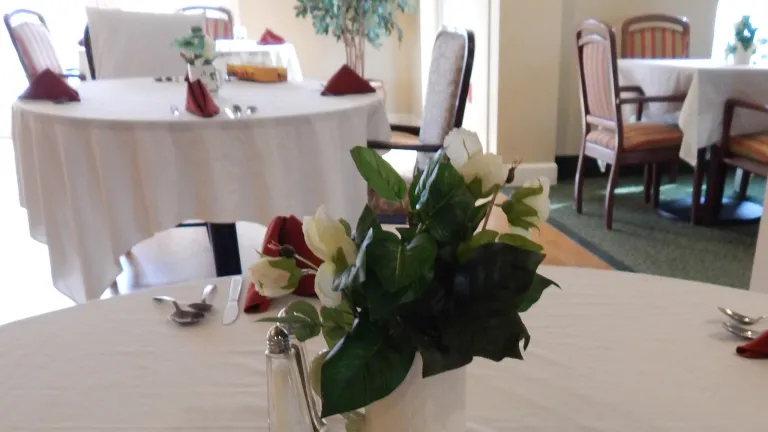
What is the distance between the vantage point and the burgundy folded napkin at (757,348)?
74cm

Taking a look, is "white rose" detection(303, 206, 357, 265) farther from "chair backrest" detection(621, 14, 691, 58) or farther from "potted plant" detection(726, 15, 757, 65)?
"chair backrest" detection(621, 14, 691, 58)

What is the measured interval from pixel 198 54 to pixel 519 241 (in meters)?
2.05

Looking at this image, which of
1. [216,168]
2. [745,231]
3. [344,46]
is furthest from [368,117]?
[344,46]

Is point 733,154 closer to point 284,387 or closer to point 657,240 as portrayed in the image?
point 657,240

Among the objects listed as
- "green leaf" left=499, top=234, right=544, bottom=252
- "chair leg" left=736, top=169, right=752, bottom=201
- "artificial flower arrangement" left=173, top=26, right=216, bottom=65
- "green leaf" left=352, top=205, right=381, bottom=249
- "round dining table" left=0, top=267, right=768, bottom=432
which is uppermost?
"artificial flower arrangement" left=173, top=26, right=216, bottom=65

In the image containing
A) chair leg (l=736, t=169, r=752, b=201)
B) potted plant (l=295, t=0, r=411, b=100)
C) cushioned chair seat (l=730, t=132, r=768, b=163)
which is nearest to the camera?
cushioned chair seat (l=730, t=132, r=768, b=163)

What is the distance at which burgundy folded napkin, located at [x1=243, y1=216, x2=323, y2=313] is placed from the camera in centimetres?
87

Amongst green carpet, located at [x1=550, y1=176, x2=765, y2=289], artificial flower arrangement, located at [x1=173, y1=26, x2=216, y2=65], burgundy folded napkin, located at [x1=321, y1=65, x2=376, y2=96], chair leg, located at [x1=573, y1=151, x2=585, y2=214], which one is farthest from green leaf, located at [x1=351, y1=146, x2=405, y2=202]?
chair leg, located at [x1=573, y1=151, x2=585, y2=214]

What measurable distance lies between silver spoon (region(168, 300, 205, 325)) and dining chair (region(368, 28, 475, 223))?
1.29 m

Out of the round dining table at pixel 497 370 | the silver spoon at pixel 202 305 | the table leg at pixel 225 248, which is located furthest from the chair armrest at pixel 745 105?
the silver spoon at pixel 202 305

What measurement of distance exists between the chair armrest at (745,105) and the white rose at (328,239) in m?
2.97

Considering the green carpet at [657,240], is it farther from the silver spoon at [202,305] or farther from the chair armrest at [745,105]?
the silver spoon at [202,305]

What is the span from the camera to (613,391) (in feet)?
2.29

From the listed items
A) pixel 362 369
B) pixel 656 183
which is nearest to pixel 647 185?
pixel 656 183
